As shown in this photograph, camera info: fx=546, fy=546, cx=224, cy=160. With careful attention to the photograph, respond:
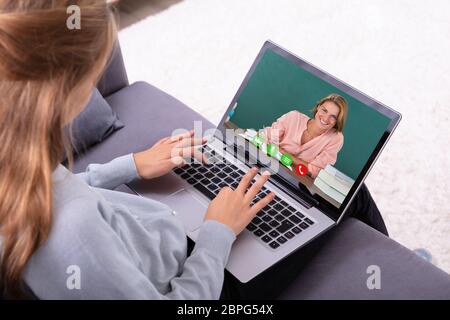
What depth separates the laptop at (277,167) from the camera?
3.43ft

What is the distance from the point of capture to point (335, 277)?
108 cm

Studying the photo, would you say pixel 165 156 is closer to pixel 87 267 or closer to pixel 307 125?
pixel 307 125

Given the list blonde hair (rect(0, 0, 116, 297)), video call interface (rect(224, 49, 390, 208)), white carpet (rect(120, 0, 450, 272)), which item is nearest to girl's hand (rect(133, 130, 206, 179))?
video call interface (rect(224, 49, 390, 208))

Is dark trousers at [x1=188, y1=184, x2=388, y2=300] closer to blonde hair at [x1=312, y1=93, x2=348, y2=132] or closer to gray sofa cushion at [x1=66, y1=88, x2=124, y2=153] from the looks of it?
blonde hair at [x1=312, y1=93, x2=348, y2=132]

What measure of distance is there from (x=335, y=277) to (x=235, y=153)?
353 mm

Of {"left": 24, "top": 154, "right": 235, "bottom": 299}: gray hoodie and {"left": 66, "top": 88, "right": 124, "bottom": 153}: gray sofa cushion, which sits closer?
{"left": 24, "top": 154, "right": 235, "bottom": 299}: gray hoodie

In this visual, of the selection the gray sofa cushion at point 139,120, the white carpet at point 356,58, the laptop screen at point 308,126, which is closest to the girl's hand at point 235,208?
the laptop screen at point 308,126

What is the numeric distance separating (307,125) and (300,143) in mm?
40

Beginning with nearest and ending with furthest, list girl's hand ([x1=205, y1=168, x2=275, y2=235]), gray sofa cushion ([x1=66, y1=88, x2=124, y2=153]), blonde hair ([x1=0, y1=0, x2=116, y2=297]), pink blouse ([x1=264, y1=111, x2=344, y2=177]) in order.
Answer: blonde hair ([x1=0, y1=0, x2=116, y2=297])
girl's hand ([x1=205, y1=168, x2=275, y2=235])
pink blouse ([x1=264, y1=111, x2=344, y2=177])
gray sofa cushion ([x1=66, y1=88, x2=124, y2=153])

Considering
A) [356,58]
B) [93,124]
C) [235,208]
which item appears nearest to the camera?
[235,208]

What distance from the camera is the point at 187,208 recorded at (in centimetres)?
113

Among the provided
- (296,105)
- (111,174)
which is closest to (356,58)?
(296,105)

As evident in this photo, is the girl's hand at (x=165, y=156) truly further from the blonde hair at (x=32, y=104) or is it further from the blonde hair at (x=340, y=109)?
the blonde hair at (x=32, y=104)

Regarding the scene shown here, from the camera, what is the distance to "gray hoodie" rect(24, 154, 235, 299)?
2.35 feet
